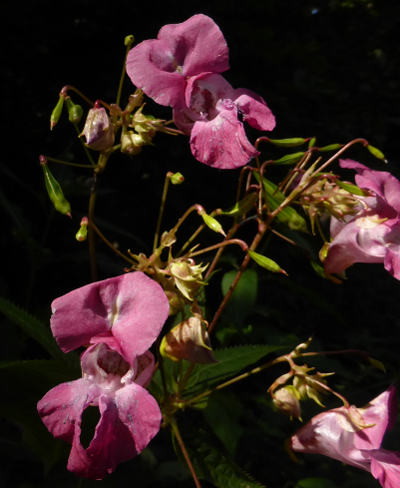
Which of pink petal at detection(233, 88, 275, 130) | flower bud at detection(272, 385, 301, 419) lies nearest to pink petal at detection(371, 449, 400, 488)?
flower bud at detection(272, 385, 301, 419)

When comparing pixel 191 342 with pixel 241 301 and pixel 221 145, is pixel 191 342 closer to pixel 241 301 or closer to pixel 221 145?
pixel 221 145

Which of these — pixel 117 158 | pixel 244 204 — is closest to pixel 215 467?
pixel 244 204

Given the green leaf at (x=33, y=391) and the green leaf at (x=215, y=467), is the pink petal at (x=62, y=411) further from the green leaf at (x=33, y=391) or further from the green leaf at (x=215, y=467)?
the green leaf at (x=215, y=467)

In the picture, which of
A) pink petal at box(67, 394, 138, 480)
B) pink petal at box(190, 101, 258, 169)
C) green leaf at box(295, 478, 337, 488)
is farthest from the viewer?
green leaf at box(295, 478, 337, 488)

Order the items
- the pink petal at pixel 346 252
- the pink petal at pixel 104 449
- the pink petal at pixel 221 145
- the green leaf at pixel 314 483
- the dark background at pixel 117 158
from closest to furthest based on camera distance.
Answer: the pink petal at pixel 104 449 < the pink petal at pixel 221 145 < the pink petal at pixel 346 252 < the green leaf at pixel 314 483 < the dark background at pixel 117 158

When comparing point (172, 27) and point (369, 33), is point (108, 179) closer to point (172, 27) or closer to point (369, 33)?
point (172, 27)

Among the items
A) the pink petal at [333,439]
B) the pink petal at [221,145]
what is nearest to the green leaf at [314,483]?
the pink petal at [333,439]

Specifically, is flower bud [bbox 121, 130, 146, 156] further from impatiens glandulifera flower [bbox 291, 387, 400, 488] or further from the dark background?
the dark background
